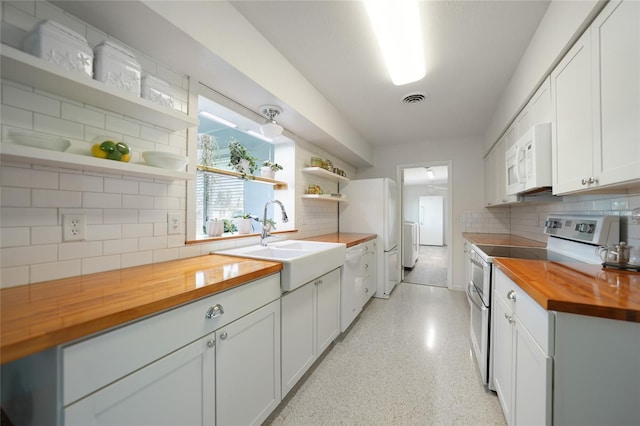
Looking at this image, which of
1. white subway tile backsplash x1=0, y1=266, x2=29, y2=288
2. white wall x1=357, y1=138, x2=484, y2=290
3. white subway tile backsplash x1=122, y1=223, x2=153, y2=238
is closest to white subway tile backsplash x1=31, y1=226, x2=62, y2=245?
white subway tile backsplash x1=0, y1=266, x2=29, y2=288

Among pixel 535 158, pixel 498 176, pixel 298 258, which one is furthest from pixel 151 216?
pixel 498 176

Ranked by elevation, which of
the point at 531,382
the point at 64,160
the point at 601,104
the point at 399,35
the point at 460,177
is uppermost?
the point at 399,35

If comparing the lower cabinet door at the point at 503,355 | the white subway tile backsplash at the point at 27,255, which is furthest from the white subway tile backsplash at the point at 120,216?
the lower cabinet door at the point at 503,355

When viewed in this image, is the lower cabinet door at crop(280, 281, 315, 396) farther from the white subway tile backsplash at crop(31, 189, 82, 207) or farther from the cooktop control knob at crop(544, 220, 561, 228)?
the cooktop control knob at crop(544, 220, 561, 228)

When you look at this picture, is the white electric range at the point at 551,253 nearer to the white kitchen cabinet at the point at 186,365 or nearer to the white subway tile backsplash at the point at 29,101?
the white kitchen cabinet at the point at 186,365

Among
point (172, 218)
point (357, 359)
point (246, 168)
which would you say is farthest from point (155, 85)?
point (357, 359)

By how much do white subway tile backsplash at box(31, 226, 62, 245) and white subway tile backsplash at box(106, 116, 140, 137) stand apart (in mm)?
514

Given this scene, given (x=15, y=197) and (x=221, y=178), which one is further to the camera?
(x=221, y=178)

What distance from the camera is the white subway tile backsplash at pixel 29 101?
894mm

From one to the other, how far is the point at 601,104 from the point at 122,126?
2.24m

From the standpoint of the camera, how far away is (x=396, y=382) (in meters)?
1.67

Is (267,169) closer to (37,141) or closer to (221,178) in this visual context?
(221,178)

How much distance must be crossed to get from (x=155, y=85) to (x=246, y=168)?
0.85m

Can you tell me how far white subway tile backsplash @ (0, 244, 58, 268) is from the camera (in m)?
0.89
